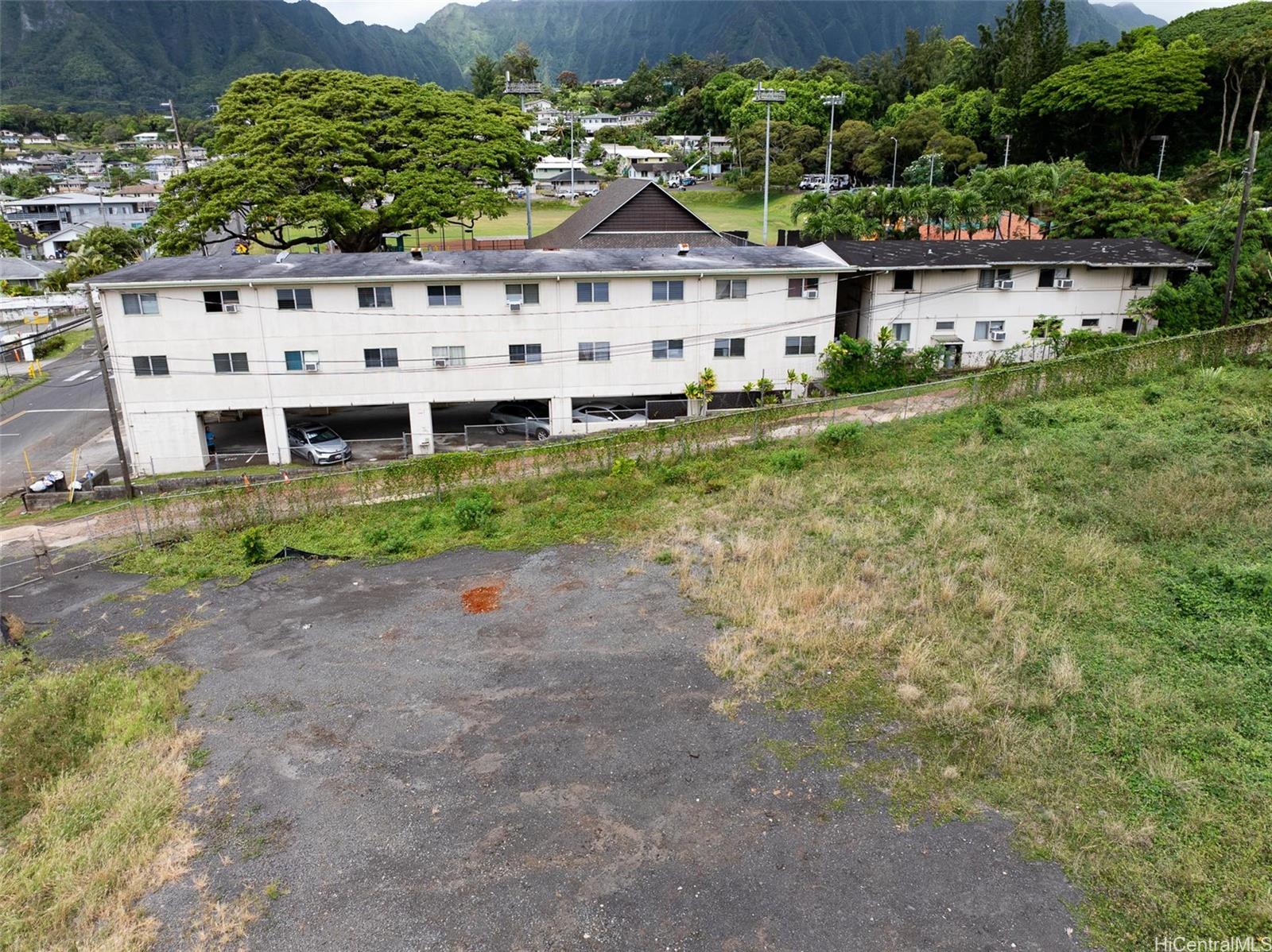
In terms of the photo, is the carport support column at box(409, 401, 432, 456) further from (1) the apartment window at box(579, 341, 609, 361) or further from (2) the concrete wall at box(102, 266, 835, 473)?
(1) the apartment window at box(579, 341, 609, 361)

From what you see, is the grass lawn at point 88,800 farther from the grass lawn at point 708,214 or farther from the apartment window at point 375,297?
the grass lawn at point 708,214

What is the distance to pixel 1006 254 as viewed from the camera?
33.0 metres

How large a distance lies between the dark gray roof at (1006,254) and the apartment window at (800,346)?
342cm

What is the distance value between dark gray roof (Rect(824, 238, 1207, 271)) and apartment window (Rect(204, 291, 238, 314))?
23.0 meters

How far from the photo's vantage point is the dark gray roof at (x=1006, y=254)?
3216 centimetres

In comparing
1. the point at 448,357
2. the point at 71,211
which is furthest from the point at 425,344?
the point at 71,211

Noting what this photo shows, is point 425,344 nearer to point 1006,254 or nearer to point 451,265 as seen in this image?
point 451,265

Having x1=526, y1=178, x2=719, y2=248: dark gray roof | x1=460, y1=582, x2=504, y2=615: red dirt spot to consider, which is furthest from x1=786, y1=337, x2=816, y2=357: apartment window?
x1=460, y1=582, x2=504, y2=615: red dirt spot

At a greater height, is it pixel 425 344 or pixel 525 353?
pixel 425 344

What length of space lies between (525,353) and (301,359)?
801 cm

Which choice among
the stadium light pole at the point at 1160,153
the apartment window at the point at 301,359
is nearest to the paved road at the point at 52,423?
the apartment window at the point at 301,359

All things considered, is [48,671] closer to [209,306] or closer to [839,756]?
[839,756]

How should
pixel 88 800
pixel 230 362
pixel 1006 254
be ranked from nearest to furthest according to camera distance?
1. pixel 88 800
2. pixel 230 362
3. pixel 1006 254

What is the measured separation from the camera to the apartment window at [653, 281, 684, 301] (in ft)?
100
